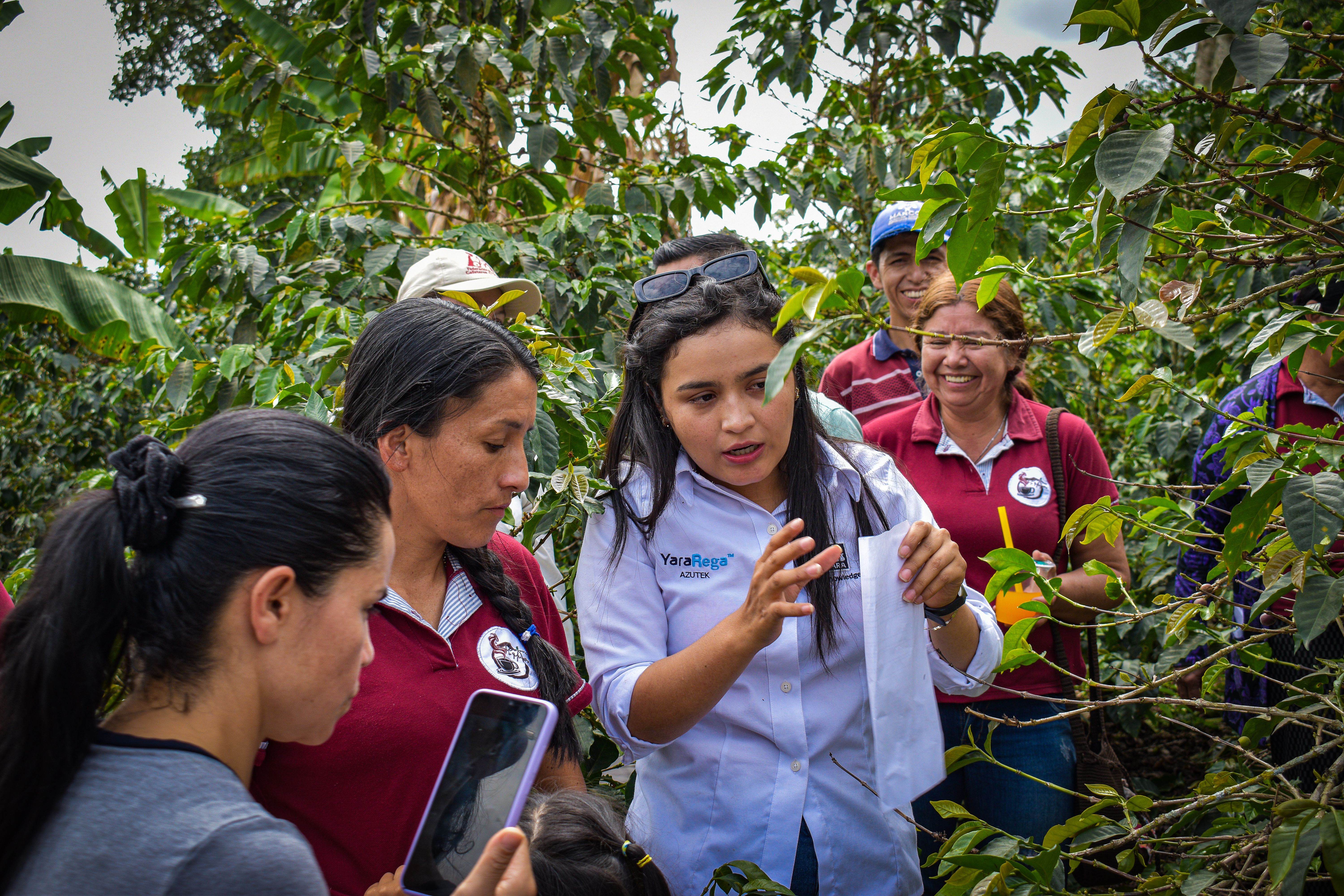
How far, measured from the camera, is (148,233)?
11.7 ft

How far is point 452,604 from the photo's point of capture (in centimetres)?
159

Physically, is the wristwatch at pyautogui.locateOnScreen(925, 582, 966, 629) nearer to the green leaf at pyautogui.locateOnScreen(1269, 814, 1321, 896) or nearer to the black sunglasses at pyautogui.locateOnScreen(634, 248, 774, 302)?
the green leaf at pyautogui.locateOnScreen(1269, 814, 1321, 896)

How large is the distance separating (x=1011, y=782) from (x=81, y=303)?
10.2 feet

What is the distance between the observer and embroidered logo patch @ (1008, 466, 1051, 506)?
2.38 metres

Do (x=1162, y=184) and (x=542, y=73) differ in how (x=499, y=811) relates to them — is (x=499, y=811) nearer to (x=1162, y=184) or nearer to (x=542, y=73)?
(x=1162, y=184)

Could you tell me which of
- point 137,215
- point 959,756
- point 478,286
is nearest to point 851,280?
point 959,756

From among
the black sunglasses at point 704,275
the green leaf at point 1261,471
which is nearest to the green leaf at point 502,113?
the black sunglasses at point 704,275

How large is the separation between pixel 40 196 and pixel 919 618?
2.72m

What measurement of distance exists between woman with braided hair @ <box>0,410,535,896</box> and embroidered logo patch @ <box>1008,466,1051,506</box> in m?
1.71

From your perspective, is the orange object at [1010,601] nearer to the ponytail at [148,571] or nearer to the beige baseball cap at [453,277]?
the beige baseball cap at [453,277]

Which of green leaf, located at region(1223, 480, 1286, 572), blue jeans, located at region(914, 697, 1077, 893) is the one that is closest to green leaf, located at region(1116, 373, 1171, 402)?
green leaf, located at region(1223, 480, 1286, 572)

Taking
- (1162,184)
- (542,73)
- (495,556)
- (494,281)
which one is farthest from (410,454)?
(542,73)

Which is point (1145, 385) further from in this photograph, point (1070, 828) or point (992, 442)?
point (992, 442)

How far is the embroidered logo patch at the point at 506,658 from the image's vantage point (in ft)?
5.13
